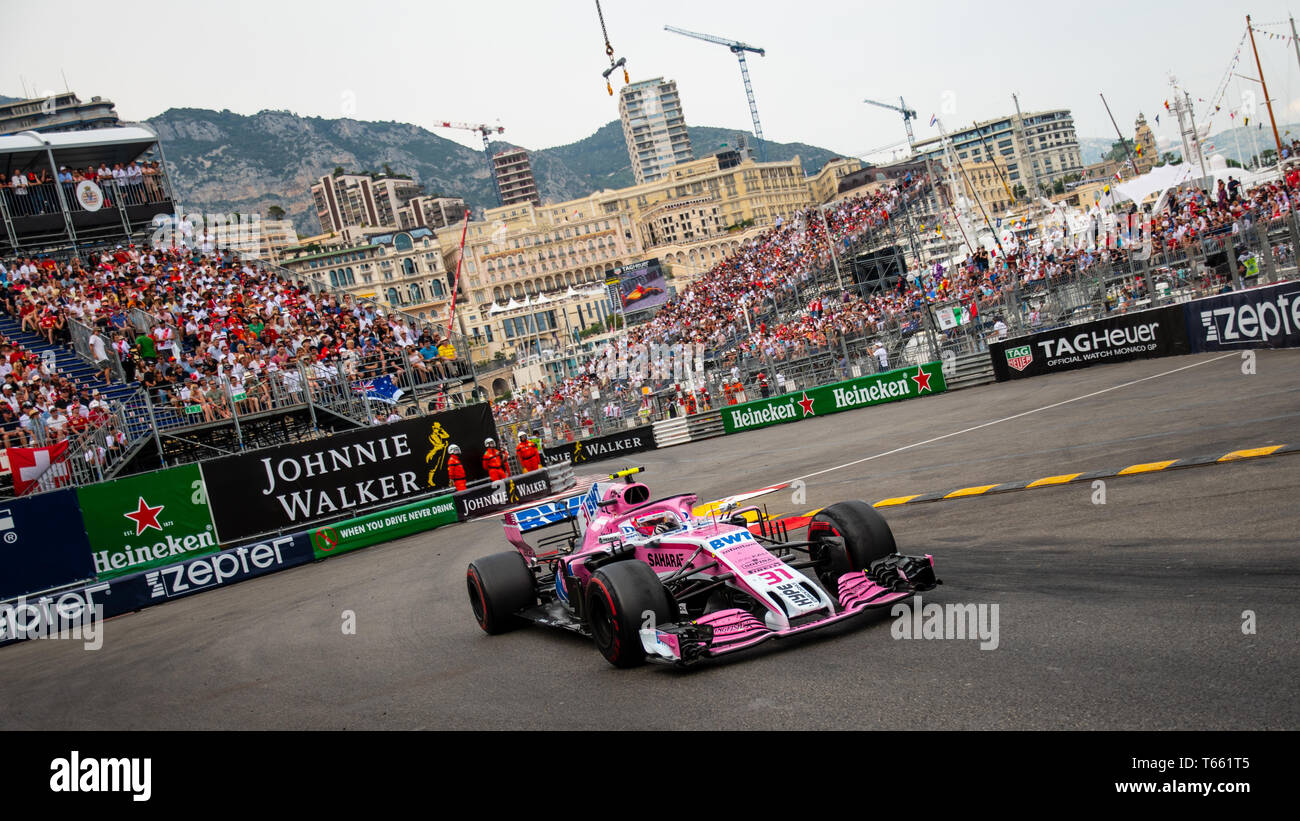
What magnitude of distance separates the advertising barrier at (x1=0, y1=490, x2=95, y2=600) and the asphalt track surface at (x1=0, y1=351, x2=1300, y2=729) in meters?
2.27

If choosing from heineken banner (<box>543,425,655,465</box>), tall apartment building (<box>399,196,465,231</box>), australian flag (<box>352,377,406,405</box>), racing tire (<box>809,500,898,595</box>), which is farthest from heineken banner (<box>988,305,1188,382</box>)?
tall apartment building (<box>399,196,465,231</box>)

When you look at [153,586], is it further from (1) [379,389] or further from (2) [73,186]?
(2) [73,186]

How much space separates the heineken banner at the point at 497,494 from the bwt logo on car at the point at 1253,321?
51.0 feet

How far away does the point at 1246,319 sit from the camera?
21.5 meters

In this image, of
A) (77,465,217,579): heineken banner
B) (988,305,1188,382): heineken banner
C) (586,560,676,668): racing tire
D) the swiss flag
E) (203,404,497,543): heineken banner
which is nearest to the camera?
(586,560,676,668): racing tire

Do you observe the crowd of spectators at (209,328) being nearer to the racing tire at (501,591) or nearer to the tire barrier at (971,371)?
the tire barrier at (971,371)

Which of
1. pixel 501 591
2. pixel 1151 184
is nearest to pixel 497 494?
pixel 501 591

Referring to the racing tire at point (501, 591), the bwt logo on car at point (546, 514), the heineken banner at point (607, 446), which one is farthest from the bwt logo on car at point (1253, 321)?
the heineken banner at point (607, 446)

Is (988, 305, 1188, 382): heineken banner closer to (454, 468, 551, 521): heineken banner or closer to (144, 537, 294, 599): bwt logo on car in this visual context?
(454, 468, 551, 521): heineken banner

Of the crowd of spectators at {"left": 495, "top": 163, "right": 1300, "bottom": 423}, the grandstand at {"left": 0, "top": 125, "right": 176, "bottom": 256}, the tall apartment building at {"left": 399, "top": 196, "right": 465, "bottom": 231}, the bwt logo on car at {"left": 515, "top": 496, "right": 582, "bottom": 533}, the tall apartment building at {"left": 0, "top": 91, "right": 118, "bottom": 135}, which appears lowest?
the bwt logo on car at {"left": 515, "top": 496, "right": 582, "bottom": 533}

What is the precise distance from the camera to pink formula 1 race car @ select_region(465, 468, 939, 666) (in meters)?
7.25

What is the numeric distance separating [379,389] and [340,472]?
411cm
